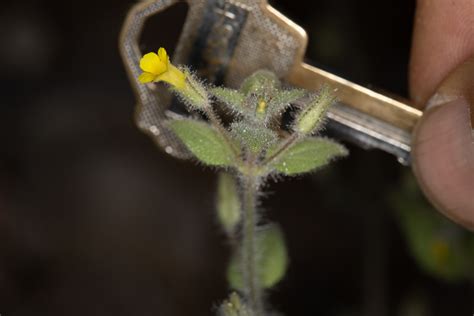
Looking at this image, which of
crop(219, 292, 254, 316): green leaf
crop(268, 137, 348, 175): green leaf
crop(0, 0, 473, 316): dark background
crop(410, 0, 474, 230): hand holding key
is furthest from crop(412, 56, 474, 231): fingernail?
crop(0, 0, 473, 316): dark background

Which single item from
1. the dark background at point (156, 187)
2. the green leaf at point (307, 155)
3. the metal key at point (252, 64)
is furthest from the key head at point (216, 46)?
the dark background at point (156, 187)

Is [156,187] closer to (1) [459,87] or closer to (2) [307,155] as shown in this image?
(2) [307,155]

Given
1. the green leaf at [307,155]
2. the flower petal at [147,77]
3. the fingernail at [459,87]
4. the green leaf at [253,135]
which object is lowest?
the green leaf at [307,155]

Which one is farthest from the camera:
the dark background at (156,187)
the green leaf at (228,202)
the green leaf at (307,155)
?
the dark background at (156,187)

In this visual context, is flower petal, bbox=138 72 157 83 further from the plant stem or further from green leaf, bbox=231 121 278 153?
the plant stem

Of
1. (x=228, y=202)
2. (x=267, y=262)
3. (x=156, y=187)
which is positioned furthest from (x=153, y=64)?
(x=156, y=187)

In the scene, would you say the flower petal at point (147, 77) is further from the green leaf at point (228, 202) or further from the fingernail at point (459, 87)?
the fingernail at point (459, 87)

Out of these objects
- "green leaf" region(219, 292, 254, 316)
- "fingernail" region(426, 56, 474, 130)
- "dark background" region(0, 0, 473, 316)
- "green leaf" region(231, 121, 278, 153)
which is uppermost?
"fingernail" region(426, 56, 474, 130)
